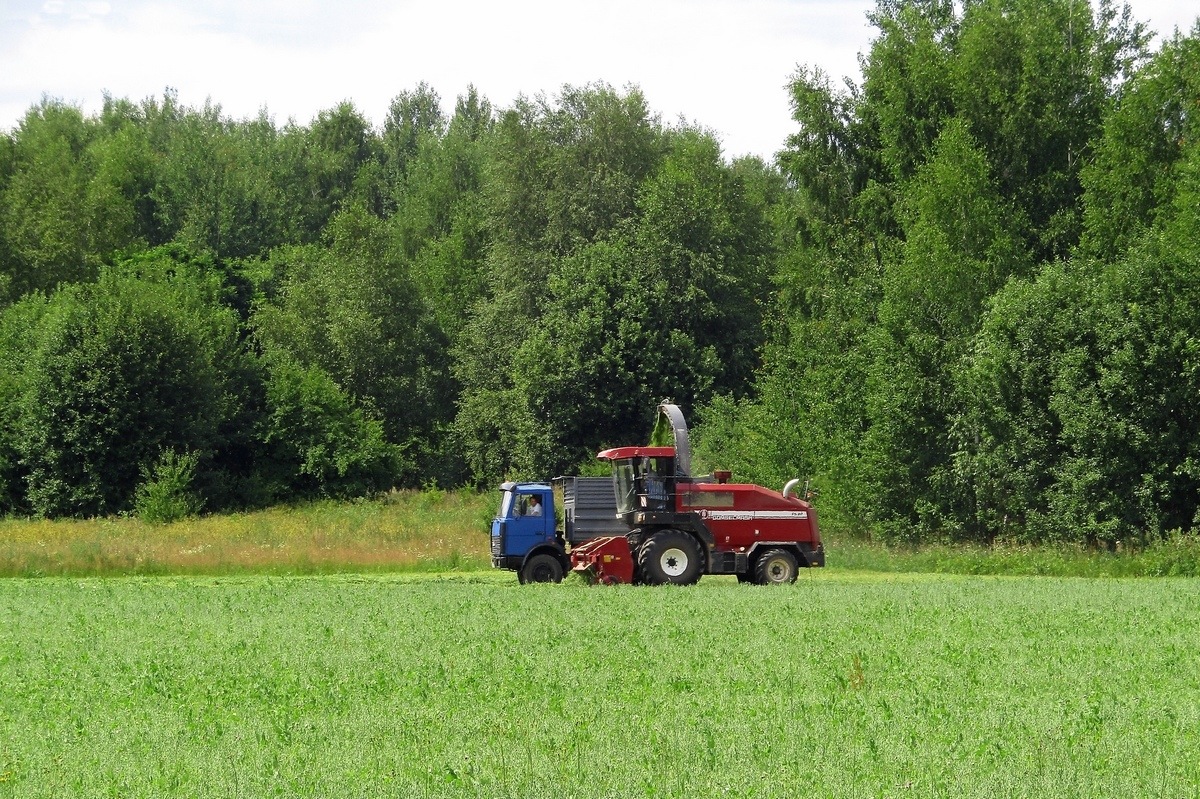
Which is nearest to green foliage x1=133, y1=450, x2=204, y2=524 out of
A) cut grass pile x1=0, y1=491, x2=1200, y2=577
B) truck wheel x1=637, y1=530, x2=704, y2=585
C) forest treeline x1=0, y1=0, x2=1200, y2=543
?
forest treeline x1=0, y1=0, x2=1200, y2=543

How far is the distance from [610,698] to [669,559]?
1488cm

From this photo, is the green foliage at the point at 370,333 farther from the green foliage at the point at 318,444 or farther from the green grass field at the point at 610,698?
the green grass field at the point at 610,698

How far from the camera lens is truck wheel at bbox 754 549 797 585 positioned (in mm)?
29359

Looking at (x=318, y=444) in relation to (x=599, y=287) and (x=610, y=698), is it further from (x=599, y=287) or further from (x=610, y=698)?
(x=610, y=698)

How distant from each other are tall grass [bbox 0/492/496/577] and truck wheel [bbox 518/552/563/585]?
5.82 m

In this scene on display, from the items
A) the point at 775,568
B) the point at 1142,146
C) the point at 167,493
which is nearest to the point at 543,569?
the point at 775,568

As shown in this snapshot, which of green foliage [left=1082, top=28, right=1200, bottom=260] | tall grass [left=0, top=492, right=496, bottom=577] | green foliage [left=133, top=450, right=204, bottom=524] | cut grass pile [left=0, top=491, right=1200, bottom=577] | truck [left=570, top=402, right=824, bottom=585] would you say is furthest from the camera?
green foliage [left=133, top=450, right=204, bottom=524]

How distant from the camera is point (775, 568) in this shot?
96.9ft

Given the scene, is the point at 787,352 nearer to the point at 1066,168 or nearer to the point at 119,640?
the point at 1066,168

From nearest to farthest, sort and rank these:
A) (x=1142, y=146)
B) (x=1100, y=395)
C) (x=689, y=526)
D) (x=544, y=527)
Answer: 1. (x=689, y=526)
2. (x=544, y=527)
3. (x=1100, y=395)
4. (x=1142, y=146)

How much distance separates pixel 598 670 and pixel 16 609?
13.5m

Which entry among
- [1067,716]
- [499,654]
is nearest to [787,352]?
[499,654]

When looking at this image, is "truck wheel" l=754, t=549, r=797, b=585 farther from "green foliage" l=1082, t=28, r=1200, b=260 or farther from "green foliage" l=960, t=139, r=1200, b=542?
"green foliage" l=1082, t=28, r=1200, b=260

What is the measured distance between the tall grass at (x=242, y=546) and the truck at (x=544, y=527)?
5.37 meters
